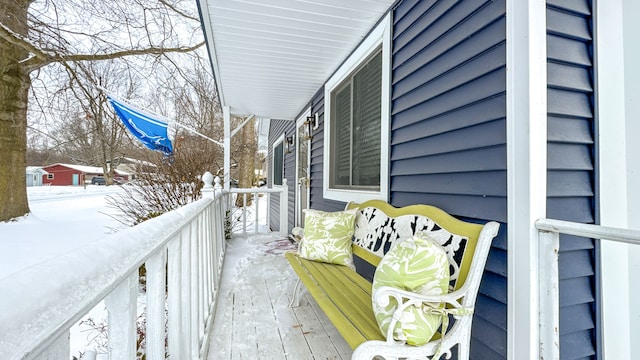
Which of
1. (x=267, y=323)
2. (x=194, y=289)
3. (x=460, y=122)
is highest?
(x=460, y=122)

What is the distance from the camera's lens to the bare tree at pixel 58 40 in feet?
15.2

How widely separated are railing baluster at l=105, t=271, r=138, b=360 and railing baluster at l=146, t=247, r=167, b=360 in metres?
0.25

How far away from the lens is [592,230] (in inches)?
40.5

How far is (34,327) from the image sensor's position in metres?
0.32

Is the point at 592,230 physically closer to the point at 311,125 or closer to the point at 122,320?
the point at 122,320

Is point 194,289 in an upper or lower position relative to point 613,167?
lower

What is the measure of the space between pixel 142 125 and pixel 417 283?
5.59 m

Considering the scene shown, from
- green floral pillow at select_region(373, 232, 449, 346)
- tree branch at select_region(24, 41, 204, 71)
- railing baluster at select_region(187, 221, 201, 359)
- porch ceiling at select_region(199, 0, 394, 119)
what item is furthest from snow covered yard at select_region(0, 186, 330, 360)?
tree branch at select_region(24, 41, 204, 71)

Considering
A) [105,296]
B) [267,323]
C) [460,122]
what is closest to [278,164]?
[267,323]

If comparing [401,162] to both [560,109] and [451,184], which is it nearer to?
[451,184]

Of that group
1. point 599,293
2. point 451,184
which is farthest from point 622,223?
point 451,184

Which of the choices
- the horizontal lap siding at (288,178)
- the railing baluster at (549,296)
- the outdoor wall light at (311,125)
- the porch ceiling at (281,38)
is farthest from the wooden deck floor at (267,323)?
the horizontal lap siding at (288,178)

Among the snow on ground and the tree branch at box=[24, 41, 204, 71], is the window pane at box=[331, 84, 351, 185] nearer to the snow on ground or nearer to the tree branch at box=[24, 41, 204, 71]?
the snow on ground

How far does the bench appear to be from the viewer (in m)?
1.19
